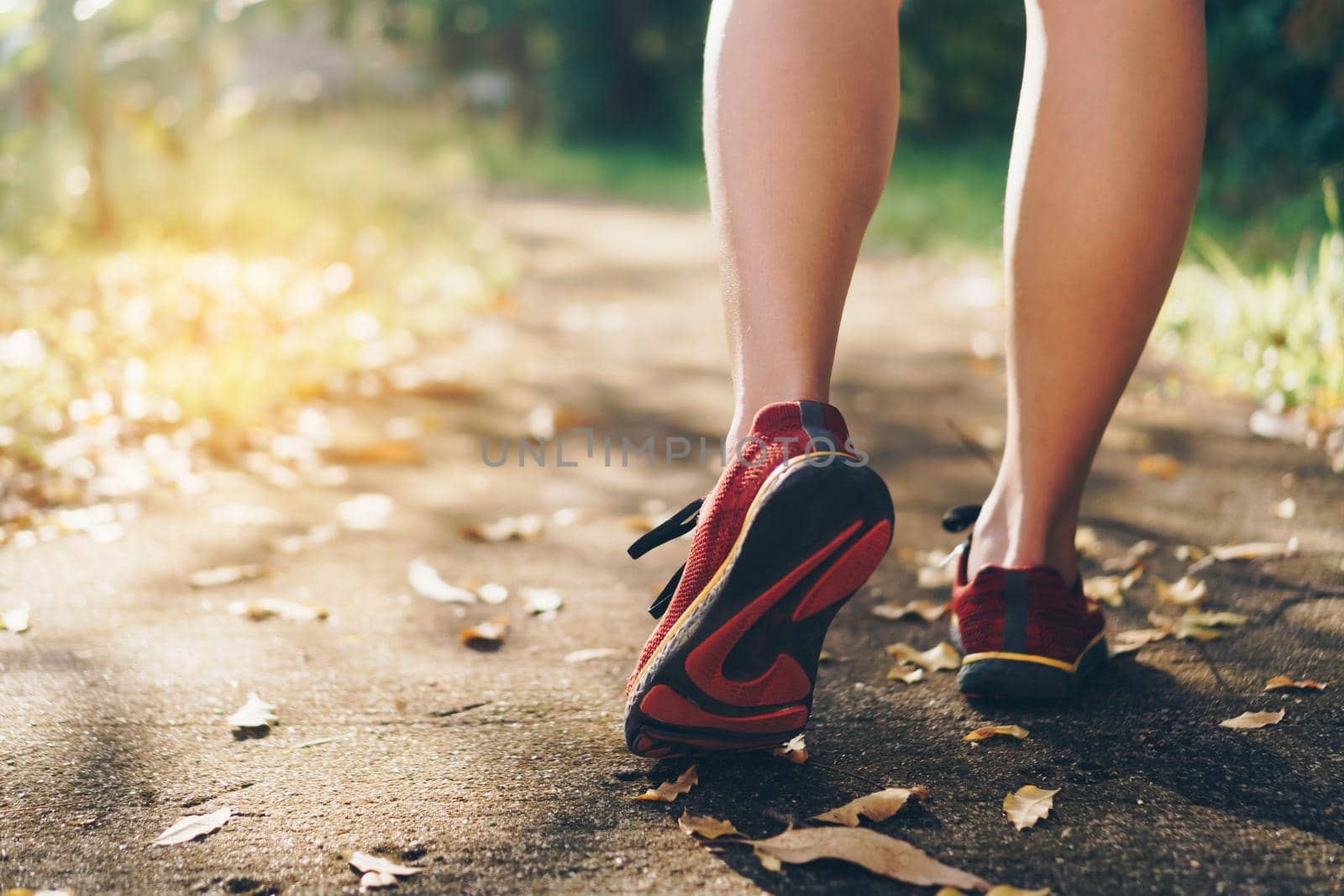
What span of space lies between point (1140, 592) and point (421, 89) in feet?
59.8

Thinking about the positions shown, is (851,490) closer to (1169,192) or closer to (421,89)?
(1169,192)

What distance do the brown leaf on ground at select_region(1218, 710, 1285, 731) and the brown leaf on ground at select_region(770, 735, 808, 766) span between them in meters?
0.45

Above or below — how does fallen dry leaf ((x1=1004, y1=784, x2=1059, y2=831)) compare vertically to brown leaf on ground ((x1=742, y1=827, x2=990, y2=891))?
below

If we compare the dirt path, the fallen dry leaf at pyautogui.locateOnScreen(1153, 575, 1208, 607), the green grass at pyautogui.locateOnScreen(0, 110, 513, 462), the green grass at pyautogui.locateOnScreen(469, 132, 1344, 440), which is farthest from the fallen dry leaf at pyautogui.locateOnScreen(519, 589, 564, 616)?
the green grass at pyautogui.locateOnScreen(469, 132, 1344, 440)

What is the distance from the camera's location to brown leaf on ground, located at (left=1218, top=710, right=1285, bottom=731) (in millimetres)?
1167

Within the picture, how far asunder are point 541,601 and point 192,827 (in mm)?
718

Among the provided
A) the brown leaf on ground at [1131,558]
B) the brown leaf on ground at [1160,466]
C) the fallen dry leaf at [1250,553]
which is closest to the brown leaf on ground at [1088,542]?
the brown leaf on ground at [1131,558]

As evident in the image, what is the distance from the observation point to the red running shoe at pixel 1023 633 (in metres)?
1.24

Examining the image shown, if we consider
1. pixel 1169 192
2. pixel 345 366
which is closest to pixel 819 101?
pixel 1169 192

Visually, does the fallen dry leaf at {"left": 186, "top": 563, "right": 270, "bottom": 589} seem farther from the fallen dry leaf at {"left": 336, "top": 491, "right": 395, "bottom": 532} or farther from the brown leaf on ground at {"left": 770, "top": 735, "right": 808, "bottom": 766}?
the brown leaf on ground at {"left": 770, "top": 735, "right": 808, "bottom": 766}

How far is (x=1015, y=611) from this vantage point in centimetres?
125

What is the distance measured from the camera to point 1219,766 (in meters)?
1.09

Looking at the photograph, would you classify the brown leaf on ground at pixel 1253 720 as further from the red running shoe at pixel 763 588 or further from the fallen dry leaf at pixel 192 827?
the fallen dry leaf at pixel 192 827

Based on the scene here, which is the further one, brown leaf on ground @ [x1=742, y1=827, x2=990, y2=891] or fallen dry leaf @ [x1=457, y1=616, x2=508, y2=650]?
fallen dry leaf @ [x1=457, y1=616, x2=508, y2=650]
